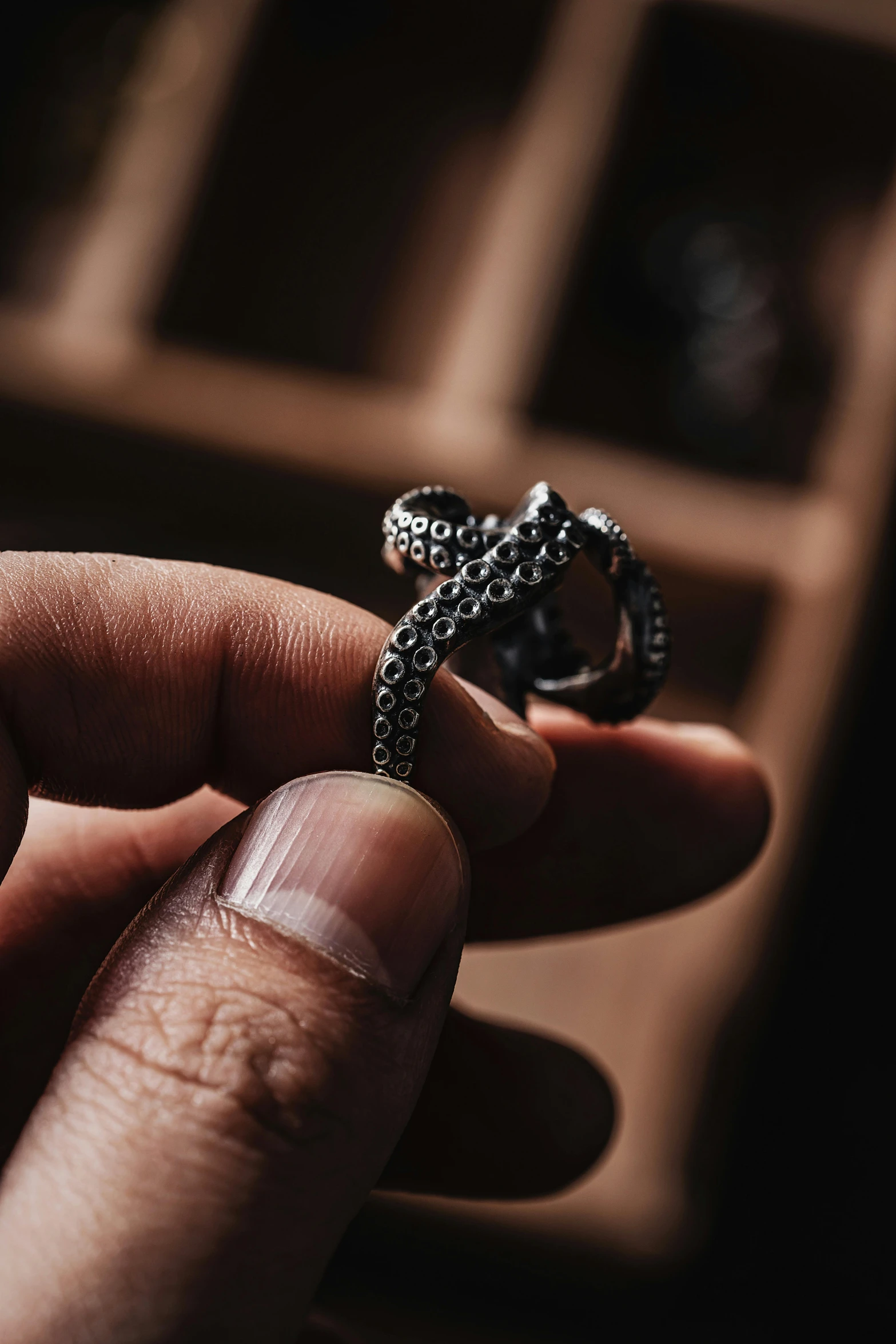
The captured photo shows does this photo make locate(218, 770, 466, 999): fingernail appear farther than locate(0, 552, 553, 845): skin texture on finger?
No

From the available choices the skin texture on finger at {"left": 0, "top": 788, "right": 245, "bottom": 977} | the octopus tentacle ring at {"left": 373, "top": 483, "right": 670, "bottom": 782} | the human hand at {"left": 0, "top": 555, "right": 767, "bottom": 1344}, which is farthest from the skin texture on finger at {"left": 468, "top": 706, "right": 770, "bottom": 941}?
the skin texture on finger at {"left": 0, "top": 788, "right": 245, "bottom": 977}

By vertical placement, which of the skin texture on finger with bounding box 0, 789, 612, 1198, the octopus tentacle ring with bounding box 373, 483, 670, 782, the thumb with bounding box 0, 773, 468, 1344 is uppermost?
the octopus tentacle ring with bounding box 373, 483, 670, 782

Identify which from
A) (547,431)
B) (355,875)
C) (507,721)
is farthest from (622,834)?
(547,431)

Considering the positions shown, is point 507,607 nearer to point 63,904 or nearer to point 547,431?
point 63,904

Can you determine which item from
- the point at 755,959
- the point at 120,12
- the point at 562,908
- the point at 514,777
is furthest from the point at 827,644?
the point at 120,12

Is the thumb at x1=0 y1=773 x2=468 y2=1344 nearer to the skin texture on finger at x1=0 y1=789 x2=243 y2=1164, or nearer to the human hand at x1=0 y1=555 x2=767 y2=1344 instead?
the human hand at x1=0 y1=555 x2=767 y2=1344

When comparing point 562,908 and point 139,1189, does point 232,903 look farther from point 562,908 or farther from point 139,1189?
point 562,908
